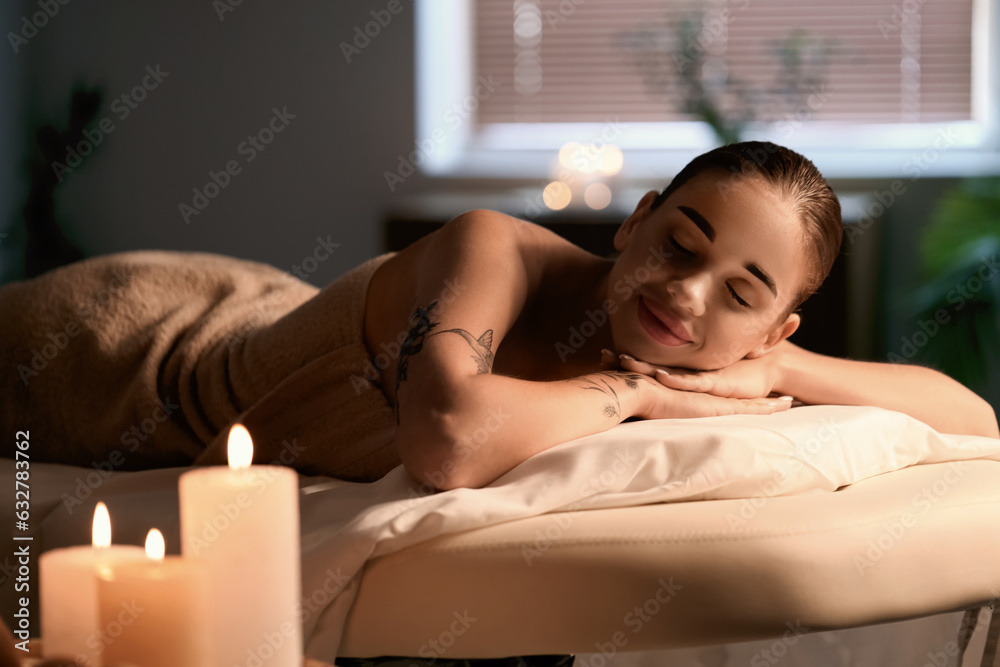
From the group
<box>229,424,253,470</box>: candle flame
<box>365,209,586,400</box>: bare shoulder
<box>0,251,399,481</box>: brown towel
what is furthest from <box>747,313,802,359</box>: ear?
<box>229,424,253,470</box>: candle flame

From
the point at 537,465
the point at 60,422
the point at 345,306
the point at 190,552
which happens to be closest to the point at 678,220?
the point at 537,465

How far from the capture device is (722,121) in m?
3.17

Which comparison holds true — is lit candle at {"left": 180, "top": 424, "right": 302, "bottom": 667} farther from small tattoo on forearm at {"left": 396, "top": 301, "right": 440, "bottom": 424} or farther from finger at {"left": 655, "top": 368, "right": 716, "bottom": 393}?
finger at {"left": 655, "top": 368, "right": 716, "bottom": 393}

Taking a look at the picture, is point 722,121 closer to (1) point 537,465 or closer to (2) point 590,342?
(2) point 590,342

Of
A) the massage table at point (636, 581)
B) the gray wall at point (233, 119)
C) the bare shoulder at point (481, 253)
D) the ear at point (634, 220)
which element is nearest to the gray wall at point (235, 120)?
the gray wall at point (233, 119)

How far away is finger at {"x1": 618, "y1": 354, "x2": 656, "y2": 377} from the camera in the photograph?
1.20 metres

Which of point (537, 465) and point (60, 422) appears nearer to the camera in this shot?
point (537, 465)

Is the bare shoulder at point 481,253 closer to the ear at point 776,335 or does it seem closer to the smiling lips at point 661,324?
the smiling lips at point 661,324

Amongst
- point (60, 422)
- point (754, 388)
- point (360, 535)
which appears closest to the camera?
point (360, 535)

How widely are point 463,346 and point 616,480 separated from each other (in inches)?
9.6

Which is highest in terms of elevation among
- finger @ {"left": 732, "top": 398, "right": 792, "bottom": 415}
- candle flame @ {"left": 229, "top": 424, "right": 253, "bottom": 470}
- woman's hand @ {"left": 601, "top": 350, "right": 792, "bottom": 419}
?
candle flame @ {"left": 229, "top": 424, "right": 253, "bottom": 470}

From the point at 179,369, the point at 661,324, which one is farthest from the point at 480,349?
the point at 179,369

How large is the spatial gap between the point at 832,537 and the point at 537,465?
31cm

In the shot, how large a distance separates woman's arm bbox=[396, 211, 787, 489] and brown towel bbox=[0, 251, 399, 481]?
224 mm
